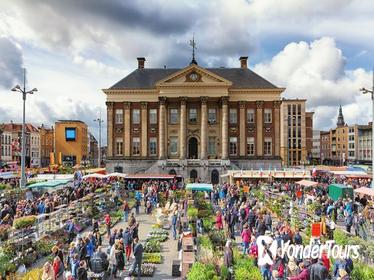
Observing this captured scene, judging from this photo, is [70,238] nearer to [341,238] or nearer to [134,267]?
[134,267]

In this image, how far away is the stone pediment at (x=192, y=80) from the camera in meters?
59.2

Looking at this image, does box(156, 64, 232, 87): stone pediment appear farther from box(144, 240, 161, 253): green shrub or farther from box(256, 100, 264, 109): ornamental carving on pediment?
box(144, 240, 161, 253): green shrub

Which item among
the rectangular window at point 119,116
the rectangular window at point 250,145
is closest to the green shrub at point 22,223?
the rectangular window at point 119,116

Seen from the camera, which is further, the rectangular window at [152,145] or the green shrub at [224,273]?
the rectangular window at [152,145]

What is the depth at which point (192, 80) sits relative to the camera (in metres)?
59.5

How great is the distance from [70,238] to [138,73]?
47.2 meters

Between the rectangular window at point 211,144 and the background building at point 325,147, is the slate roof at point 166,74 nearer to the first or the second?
the rectangular window at point 211,144

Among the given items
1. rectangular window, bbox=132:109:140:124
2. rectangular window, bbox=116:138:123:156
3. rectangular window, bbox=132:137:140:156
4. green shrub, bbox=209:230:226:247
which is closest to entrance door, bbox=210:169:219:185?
rectangular window, bbox=132:137:140:156

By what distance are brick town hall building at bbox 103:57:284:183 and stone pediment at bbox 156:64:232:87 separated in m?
0.72

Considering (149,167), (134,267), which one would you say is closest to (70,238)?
(134,267)

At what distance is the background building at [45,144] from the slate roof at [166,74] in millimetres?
69965

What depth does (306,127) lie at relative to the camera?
130750 millimetres

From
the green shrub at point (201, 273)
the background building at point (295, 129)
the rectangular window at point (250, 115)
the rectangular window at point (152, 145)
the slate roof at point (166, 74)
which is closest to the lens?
the green shrub at point (201, 273)

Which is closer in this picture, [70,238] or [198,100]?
[70,238]
